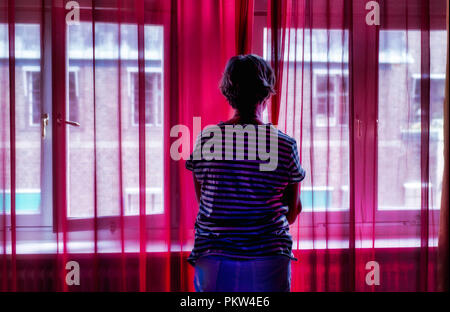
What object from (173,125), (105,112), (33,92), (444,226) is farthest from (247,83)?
(444,226)

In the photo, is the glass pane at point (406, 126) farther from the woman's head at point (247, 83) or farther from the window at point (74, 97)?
the window at point (74, 97)

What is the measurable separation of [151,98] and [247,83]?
789mm

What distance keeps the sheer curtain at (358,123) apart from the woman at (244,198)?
2.23 feet

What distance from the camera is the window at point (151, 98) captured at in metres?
1.75

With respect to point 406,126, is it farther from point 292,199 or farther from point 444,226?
point 292,199

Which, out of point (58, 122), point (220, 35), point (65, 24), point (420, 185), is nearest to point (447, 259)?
point (420, 185)

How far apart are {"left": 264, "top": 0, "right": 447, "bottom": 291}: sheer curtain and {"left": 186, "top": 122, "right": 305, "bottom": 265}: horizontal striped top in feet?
2.34

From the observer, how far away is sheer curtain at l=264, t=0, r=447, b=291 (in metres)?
1.77

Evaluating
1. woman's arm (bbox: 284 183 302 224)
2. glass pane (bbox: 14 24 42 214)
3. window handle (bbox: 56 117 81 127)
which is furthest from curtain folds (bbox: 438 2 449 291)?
glass pane (bbox: 14 24 42 214)

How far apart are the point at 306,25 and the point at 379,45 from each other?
0.37 m

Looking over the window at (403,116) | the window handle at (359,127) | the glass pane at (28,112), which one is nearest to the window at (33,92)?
the glass pane at (28,112)

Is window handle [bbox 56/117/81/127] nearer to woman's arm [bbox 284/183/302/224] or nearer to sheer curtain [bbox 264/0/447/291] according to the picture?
sheer curtain [bbox 264/0/447/291]

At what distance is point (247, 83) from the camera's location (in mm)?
1088
